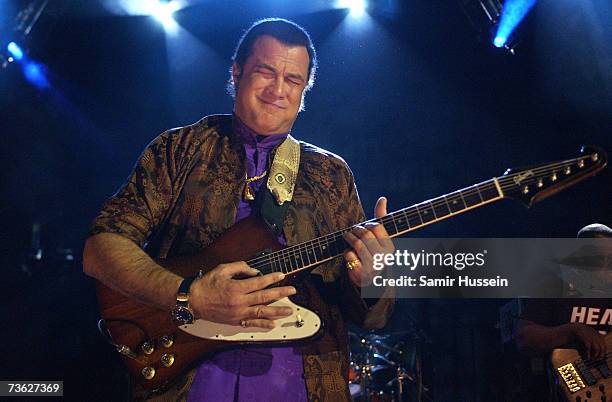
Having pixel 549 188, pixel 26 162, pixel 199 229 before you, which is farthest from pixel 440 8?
pixel 26 162

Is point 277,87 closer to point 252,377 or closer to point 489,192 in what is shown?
point 489,192

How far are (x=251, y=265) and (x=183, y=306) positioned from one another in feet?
1.09

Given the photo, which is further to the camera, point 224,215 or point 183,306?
point 224,215

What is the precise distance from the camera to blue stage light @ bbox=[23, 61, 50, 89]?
5945mm

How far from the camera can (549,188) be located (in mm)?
2449

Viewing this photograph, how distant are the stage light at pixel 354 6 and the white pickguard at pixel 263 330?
421 cm

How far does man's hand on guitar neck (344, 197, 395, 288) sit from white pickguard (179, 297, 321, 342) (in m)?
0.25

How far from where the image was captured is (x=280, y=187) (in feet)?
8.78

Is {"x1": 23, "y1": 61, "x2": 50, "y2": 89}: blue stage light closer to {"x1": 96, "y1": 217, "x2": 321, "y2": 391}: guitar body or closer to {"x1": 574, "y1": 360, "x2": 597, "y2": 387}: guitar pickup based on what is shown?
{"x1": 96, "y1": 217, "x2": 321, "y2": 391}: guitar body

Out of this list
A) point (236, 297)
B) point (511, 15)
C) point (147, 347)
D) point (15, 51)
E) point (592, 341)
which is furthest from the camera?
point (15, 51)

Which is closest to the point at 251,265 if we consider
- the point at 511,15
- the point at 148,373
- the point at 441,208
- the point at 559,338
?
the point at 148,373

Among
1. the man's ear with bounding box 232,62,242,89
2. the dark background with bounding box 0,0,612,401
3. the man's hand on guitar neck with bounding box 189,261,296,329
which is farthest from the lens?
the dark background with bounding box 0,0,612,401

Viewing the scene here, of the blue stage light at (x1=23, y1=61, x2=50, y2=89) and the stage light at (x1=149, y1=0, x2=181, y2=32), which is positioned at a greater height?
the stage light at (x1=149, y1=0, x2=181, y2=32)

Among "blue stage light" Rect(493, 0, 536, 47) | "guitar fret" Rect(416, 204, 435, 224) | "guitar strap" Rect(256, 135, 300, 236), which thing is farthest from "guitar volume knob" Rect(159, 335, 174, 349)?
"blue stage light" Rect(493, 0, 536, 47)
